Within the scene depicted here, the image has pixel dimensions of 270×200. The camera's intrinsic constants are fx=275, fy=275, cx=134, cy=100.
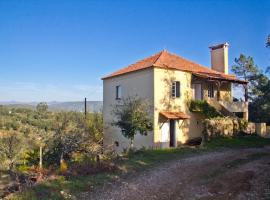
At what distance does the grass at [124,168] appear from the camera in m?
10.4

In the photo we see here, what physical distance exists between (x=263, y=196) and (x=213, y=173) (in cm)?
350

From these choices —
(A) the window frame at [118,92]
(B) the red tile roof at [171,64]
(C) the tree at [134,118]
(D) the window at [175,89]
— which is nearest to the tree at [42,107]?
(A) the window frame at [118,92]

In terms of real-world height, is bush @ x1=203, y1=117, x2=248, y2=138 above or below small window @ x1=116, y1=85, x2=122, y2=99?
below

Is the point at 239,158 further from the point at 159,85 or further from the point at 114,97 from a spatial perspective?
the point at 114,97

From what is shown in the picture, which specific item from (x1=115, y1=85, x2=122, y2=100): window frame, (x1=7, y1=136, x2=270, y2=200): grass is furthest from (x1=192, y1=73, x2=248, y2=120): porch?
(x1=115, y1=85, x2=122, y2=100): window frame

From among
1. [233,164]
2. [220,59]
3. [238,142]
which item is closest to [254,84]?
[220,59]

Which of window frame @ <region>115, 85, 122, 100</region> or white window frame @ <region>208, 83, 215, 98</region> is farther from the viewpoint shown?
window frame @ <region>115, 85, 122, 100</region>

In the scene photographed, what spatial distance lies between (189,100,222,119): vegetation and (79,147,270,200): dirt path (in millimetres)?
11096

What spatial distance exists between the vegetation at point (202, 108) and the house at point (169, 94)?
0.51 meters

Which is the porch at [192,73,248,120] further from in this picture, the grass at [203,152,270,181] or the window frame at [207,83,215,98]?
the grass at [203,152,270,181]

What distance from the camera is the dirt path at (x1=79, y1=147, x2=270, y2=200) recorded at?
1009 cm

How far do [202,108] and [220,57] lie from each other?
8970 millimetres

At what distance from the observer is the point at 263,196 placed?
9641 mm

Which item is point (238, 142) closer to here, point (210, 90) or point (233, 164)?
point (210, 90)
